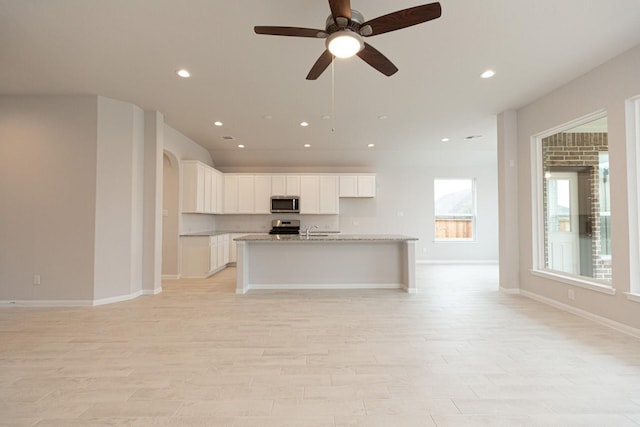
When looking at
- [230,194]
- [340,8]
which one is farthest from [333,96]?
[230,194]

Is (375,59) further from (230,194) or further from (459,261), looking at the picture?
(459,261)

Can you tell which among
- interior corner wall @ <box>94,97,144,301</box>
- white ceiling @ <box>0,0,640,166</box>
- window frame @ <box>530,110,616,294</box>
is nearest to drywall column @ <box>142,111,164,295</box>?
interior corner wall @ <box>94,97,144,301</box>

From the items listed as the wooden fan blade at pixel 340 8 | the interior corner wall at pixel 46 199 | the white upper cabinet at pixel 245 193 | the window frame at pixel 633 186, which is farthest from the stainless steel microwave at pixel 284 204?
the window frame at pixel 633 186

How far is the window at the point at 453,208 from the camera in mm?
8070

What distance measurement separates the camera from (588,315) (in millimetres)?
3436

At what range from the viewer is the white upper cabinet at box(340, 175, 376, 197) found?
7637mm

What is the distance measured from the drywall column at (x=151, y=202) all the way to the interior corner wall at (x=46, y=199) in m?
0.69

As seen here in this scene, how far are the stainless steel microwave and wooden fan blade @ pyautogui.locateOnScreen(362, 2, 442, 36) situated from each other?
562cm

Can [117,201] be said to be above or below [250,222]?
above

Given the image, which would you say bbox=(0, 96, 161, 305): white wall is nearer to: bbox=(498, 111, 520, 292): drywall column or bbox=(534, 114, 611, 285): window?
bbox=(498, 111, 520, 292): drywall column

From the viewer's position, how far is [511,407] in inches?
72.7

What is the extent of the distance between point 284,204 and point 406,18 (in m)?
5.90

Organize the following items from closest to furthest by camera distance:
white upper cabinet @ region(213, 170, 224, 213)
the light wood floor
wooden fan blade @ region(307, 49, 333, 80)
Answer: the light wood floor, wooden fan blade @ region(307, 49, 333, 80), white upper cabinet @ region(213, 170, 224, 213)

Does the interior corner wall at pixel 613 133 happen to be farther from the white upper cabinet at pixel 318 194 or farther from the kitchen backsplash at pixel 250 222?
the kitchen backsplash at pixel 250 222
